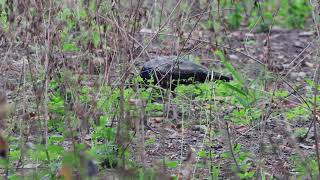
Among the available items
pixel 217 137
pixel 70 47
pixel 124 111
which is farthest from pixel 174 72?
pixel 124 111

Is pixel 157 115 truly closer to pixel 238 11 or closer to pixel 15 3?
pixel 15 3

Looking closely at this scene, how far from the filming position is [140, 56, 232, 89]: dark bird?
17.7 ft

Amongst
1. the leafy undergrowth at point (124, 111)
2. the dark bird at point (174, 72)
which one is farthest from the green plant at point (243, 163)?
the dark bird at point (174, 72)

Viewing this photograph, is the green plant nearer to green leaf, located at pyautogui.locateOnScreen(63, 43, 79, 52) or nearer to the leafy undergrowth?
the leafy undergrowth

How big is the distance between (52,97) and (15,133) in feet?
2.21

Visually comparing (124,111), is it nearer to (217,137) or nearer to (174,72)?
(217,137)

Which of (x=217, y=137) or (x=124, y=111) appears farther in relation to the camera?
(x=217, y=137)

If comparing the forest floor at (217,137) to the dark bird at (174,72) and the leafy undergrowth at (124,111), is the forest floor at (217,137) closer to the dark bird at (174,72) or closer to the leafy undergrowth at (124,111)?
the leafy undergrowth at (124,111)

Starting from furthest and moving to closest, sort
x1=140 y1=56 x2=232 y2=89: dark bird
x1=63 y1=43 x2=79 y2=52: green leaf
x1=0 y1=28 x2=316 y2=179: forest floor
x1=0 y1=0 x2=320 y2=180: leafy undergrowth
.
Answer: x1=63 y1=43 x2=79 y2=52: green leaf
x1=140 y1=56 x2=232 y2=89: dark bird
x1=0 y1=28 x2=316 y2=179: forest floor
x1=0 y1=0 x2=320 y2=180: leafy undergrowth

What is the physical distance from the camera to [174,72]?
585cm

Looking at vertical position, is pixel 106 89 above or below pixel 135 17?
below

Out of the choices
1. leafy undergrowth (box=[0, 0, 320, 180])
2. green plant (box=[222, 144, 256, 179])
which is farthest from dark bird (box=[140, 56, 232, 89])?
green plant (box=[222, 144, 256, 179])

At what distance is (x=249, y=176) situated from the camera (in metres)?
4.05

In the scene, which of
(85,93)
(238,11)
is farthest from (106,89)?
(238,11)
